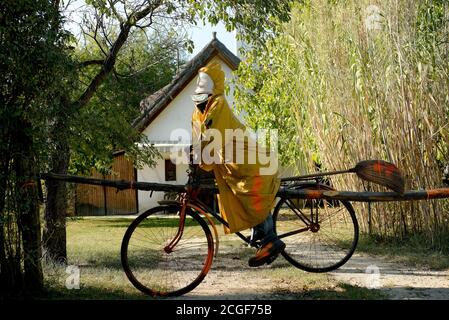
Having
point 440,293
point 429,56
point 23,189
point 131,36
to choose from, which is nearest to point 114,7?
point 131,36

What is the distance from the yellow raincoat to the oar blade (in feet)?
3.43

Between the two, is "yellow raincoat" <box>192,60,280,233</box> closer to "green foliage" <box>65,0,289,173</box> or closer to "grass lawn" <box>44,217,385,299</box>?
"grass lawn" <box>44,217,385,299</box>

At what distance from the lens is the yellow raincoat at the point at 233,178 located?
4.64 m

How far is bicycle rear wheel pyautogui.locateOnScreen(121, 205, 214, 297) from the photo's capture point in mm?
4637

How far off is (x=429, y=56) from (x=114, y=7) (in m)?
4.05

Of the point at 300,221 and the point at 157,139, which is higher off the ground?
the point at 157,139

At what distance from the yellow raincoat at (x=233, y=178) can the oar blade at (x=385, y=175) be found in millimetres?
1046

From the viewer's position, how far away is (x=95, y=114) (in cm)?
746

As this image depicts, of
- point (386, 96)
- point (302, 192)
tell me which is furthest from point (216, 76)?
point (386, 96)

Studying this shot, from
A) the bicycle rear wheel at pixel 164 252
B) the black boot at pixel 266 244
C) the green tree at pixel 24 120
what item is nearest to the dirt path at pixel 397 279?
the black boot at pixel 266 244

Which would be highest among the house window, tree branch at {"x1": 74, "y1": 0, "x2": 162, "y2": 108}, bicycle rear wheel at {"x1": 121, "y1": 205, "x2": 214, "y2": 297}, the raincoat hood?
tree branch at {"x1": 74, "y1": 0, "x2": 162, "y2": 108}

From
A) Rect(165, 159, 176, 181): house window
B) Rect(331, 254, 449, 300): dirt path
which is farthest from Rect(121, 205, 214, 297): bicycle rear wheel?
Rect(165, 159, 176, 181): house window

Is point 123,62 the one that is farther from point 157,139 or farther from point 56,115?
point 157,139

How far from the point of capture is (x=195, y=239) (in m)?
4.95
